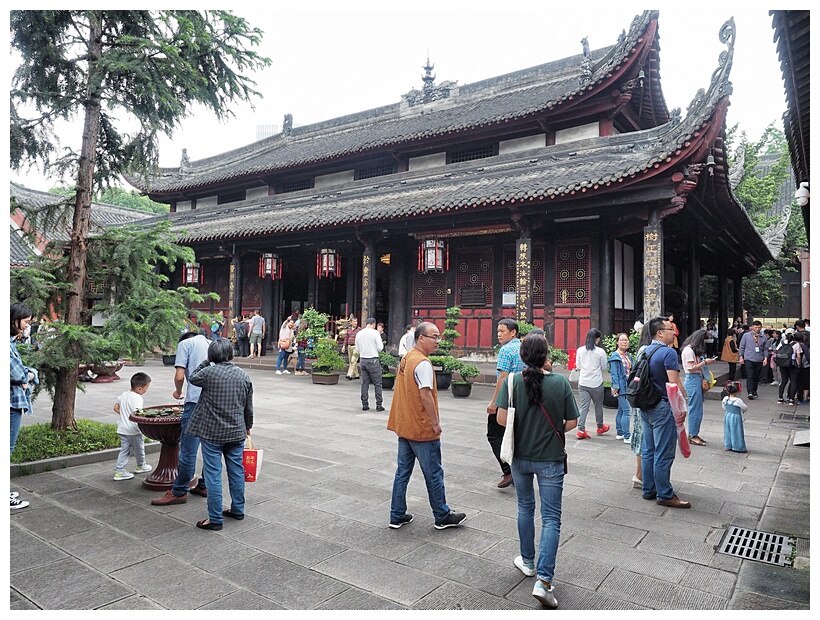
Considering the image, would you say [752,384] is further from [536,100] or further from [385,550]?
[385,550]

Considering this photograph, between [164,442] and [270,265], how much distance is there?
12.8 m

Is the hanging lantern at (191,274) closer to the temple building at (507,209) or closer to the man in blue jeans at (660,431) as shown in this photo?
the temple building at (507,209)

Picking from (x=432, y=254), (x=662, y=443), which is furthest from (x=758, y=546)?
(x=432, y=254)

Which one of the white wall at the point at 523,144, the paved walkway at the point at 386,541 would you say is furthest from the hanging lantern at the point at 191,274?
the paved walkway at the point at 386,541

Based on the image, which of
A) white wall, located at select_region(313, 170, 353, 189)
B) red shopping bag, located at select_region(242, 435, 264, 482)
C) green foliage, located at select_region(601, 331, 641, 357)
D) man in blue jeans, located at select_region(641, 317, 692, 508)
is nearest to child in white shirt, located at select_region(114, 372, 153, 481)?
red shopping bag, located at select_region(242, 435, 264, 482)

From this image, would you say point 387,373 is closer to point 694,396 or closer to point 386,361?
point 386,361

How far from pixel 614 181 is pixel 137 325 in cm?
895

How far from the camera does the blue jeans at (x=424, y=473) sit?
156 inches

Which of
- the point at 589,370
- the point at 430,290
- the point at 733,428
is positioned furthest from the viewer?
the point at 430,290

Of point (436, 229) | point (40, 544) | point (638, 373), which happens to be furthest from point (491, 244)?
point (40, 544)

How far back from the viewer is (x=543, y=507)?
125 inches
